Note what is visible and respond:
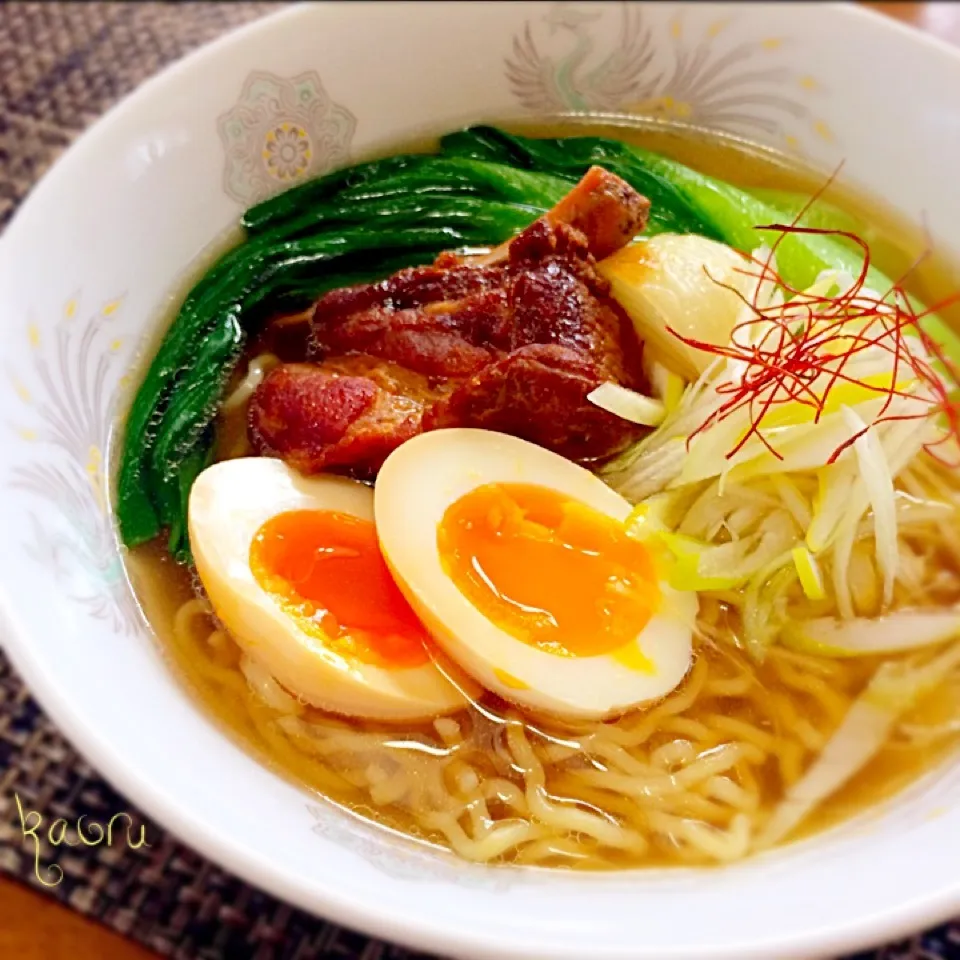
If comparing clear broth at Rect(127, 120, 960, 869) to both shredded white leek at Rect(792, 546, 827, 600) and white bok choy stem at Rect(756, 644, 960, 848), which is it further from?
shredded white leek at Rect(792, 546, 827, 600)

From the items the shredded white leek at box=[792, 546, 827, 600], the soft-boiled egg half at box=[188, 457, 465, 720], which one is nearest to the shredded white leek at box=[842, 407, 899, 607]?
the shredded white leek at box=[792, 546, 827, 600]

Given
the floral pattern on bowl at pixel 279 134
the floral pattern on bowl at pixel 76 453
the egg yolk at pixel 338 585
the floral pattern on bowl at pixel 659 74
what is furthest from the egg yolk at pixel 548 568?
the floral pattern on bowl at pixel 659 74

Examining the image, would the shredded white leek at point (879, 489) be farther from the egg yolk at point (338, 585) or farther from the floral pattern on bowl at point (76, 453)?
the floral pattern on bowl at point (76, 453)

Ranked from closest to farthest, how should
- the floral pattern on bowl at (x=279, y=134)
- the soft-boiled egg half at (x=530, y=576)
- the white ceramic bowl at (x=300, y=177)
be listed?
the white ceramic bowl at (x=300, y=177)
the soft-boiled egg half at (x=530, y=576)
the floral pattern on bowl at (x=279, y=134)

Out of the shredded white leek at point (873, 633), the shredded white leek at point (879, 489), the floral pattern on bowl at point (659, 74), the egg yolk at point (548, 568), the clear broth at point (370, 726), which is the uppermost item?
the floral pattern on bowl at point (659, 74)

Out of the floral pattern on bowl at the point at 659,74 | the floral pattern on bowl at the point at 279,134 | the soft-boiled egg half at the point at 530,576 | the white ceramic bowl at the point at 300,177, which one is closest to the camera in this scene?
Result: the white ceramic bowl at the point at 300,177

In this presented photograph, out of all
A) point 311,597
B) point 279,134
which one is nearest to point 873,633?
point 311,597

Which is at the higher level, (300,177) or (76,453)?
(300,177)

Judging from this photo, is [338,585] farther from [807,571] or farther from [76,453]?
[807,571]
